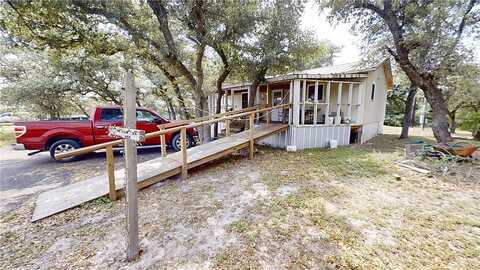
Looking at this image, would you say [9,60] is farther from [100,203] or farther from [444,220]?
[444,220]

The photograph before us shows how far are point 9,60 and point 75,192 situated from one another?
1865 cm

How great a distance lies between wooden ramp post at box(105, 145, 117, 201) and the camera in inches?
142

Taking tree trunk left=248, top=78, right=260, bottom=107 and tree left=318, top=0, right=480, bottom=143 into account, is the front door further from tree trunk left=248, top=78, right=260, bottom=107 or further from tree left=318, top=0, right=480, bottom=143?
tree left=318, top=0, right=480, bottom=143

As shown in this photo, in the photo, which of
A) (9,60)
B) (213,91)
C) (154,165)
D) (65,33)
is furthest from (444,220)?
(9,60)

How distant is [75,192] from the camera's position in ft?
13.2

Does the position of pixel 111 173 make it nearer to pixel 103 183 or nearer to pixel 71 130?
pixel 103 183

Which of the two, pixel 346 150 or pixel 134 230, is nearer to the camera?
pixel 134 230

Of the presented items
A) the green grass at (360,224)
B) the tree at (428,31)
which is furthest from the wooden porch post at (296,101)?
the tree at (428,31)

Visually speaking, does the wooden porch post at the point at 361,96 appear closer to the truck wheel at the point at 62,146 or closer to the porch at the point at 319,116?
the porch at the point at 319,116

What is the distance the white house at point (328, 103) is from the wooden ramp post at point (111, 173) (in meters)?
5.91

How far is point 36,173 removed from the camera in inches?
221

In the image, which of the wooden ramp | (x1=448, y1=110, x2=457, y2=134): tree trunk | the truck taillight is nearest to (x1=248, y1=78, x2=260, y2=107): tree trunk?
the wooden ramp

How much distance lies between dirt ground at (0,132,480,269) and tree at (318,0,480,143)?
4.93m

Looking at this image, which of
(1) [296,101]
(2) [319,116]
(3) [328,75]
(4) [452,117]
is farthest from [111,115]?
(4) [452,117]
